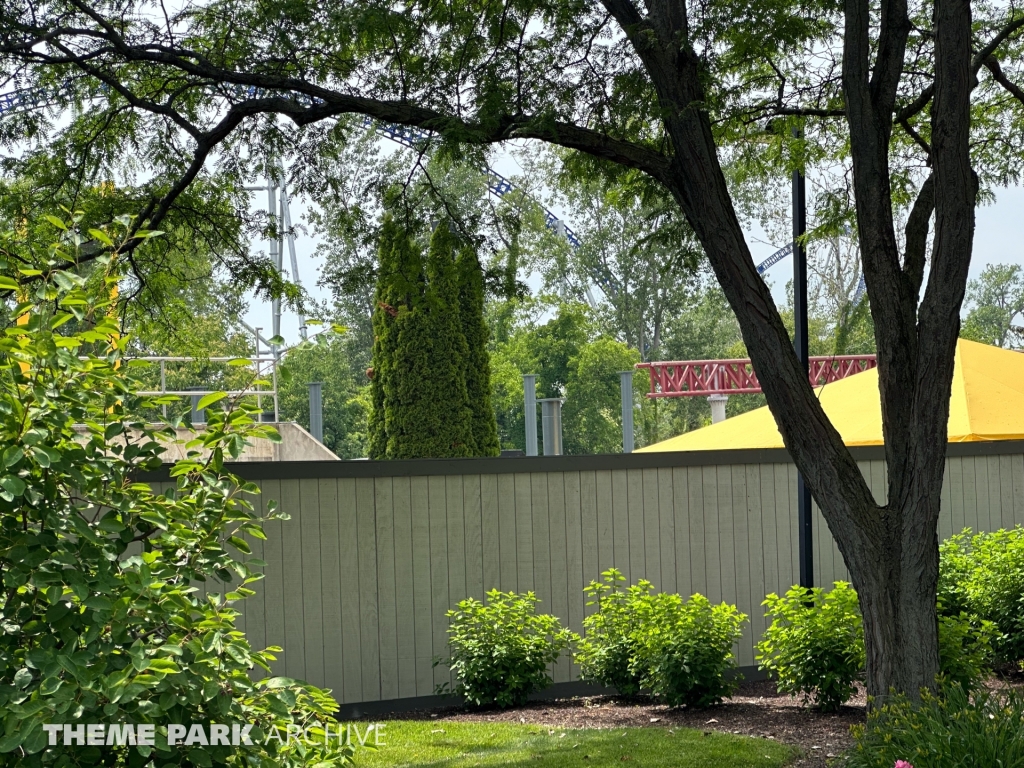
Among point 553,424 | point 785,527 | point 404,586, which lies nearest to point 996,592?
point 785,527

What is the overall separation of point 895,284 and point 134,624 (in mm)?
4010

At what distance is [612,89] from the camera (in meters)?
6.85

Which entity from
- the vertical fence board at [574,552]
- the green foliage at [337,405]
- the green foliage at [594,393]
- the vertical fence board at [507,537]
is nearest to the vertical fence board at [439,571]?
the vertical fence board at [507,537]

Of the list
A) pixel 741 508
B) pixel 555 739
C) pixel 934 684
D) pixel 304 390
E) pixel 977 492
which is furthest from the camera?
pixel 304 390

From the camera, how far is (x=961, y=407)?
30.2ft

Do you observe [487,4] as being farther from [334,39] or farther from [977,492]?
[977,492]

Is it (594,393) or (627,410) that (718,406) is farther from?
(594,393)

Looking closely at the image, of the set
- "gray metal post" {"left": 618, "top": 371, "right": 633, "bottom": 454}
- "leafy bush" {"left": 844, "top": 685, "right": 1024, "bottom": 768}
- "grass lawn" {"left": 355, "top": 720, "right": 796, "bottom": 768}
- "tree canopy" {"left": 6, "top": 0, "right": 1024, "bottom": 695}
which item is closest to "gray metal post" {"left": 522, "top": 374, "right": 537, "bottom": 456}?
"gray metal post" {"left": 618, "top": 371, "right": 633, "bottom": 454}

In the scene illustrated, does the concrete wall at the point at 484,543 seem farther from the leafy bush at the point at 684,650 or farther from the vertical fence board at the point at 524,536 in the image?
the leafy bush at the point at 684,650

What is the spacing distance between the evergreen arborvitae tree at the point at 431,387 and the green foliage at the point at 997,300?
141 feet

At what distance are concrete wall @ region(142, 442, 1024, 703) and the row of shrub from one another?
29 cm

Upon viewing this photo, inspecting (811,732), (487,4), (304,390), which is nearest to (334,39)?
(487,4)

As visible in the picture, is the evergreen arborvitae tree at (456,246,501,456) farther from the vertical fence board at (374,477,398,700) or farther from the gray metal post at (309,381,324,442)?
the vertical fence board at (374,477,398,700)

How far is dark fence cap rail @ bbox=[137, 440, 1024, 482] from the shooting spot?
701 cm
